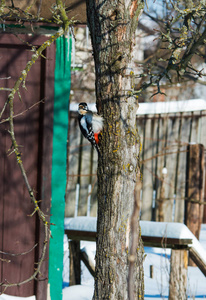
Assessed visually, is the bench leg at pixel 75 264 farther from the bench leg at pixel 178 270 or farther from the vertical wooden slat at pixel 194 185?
the vertical wooden slat at pixel 194 185

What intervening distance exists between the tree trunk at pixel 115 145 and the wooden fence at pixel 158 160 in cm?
440

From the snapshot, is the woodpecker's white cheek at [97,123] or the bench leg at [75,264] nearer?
the woodpecker's white cheek at [97,123]

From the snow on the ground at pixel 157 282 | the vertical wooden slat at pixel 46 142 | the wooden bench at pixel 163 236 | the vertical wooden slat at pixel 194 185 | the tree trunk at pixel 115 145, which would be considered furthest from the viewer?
the vertical wooden slat at pixel 194 185

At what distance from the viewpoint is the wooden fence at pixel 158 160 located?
7.25 meters

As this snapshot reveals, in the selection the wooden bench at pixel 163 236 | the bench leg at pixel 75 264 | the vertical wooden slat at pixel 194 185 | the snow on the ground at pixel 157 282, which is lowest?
the snow on the ground at pixel 157 282

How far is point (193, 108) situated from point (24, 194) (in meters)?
3.94

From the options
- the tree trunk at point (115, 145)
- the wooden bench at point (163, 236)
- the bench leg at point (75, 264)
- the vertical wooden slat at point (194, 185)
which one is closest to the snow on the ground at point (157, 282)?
the wooden bench at point (163, 236)

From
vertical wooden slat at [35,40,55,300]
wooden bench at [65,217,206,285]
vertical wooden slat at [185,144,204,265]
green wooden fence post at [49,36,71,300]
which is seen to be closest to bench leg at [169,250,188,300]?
wooden bench at [65,217,206,285]

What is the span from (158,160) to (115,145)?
4.60 metres

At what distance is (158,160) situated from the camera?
7.38 meters

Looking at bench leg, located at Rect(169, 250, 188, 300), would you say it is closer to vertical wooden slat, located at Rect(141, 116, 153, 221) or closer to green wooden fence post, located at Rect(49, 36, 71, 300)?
green wooden fence post, located at Rect(49, 36, 71, 300)

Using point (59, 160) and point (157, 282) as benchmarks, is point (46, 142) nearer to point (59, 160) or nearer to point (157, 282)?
point (59, 160)

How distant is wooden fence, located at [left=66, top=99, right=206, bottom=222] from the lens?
23.8ft

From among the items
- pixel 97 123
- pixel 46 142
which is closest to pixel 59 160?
pixel 46 142
